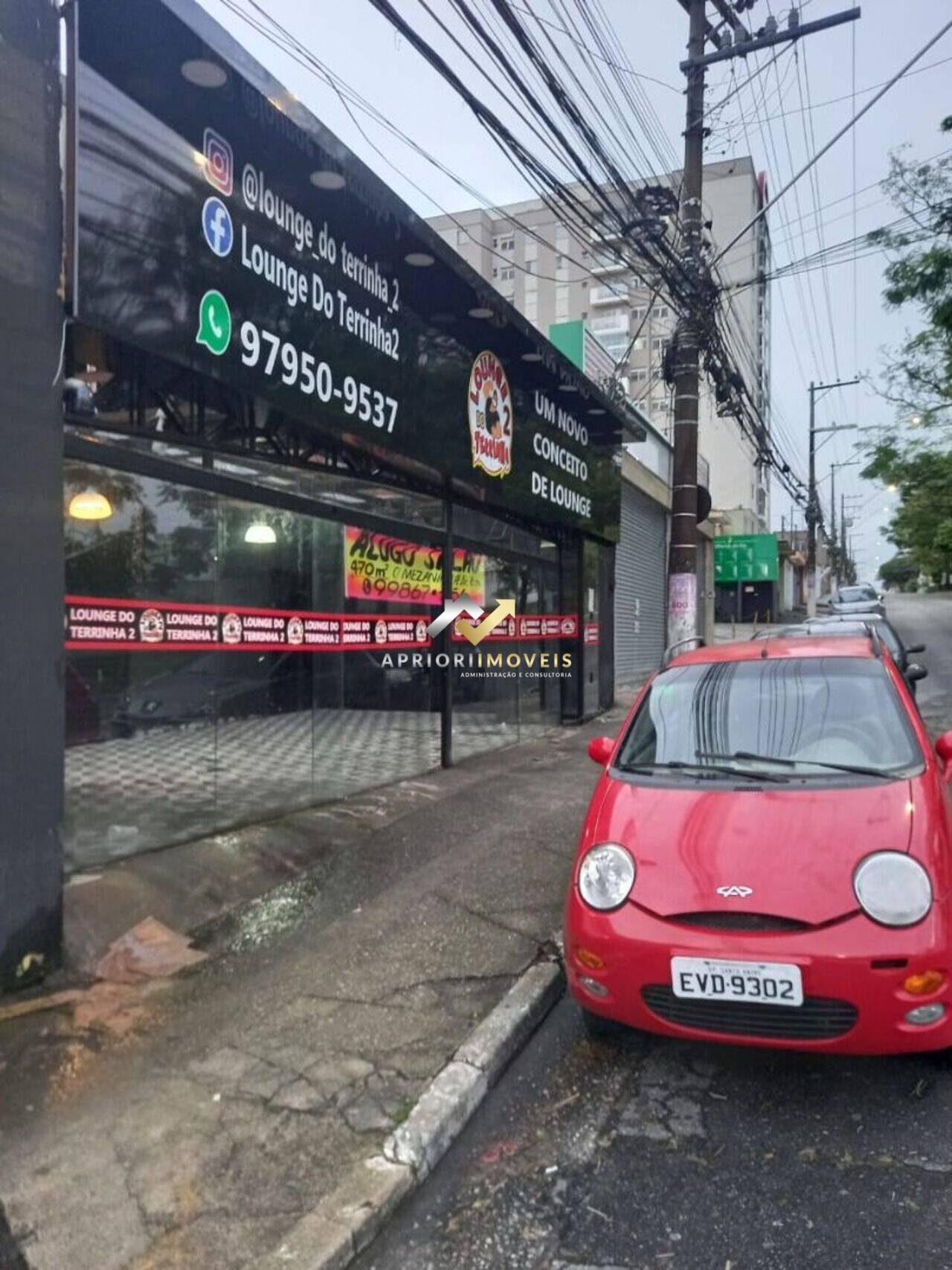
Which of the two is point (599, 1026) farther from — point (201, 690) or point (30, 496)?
point (201, 690)

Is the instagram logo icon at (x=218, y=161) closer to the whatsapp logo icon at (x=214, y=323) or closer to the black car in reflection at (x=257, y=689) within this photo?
the whatsapp logo icon at (x=214, y=323)

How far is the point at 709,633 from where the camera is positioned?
25594 millimetres

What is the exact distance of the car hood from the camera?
3.13 metres

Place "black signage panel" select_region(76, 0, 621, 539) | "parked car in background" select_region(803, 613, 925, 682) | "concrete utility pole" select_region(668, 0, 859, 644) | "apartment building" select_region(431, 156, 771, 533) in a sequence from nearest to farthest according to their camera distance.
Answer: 1. "black signage panel" select_region(76, 0, 621, 539)
2. "parked car in background" select_region(803, 613, 925, 682)
3. "concrete utility pole" select_region(668, 0, 859, 644)
4. "apartment building" select_region(431, 156, 771, 533)

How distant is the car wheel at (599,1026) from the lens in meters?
3.58

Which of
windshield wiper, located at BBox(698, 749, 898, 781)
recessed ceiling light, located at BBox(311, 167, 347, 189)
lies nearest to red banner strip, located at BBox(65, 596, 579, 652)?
recessed ceiling light, located at BBox(311, 167, 347, 189)

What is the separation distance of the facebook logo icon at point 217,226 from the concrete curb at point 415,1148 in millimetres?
4422

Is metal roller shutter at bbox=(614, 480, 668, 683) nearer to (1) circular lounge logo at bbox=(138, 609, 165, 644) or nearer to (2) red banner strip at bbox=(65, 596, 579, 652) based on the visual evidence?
(2) red banner strip at bbox=(65, 596, 579, 652)

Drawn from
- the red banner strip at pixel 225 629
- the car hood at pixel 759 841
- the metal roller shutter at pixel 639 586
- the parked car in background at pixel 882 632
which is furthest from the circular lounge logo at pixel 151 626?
the metal roller shutter at pixel 639 586

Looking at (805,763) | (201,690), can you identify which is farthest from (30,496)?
(805,763)

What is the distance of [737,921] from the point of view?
3.11m

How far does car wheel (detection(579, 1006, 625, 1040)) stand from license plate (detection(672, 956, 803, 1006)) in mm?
591

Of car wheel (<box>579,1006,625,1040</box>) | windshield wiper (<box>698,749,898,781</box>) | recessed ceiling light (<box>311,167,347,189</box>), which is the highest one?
recessed ceiling light (<box>311,167,347,189</box>)

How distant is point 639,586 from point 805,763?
1400cm
